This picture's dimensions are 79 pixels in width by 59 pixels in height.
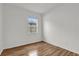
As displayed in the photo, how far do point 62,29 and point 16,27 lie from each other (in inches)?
30.7

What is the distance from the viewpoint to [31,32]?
1312 mm

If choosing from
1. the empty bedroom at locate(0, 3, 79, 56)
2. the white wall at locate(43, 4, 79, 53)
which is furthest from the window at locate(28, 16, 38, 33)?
the white wall at locate(43, 4, 79, 53)

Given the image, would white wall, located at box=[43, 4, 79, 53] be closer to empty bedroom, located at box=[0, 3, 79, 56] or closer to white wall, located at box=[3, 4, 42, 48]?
empty bedroom, located at box=[0, 3, 79, 56]

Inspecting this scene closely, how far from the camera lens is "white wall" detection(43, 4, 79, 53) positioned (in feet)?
4.53

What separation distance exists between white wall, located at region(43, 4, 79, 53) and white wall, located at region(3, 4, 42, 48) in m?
0.19

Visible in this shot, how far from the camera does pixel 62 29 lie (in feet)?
4.58

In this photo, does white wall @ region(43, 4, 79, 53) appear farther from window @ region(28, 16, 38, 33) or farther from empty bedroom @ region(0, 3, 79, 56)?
window @ region(28, 16, 38, 33)

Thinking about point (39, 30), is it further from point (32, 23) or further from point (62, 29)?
A: point (62, 29)

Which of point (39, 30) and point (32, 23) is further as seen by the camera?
point (32, 23)

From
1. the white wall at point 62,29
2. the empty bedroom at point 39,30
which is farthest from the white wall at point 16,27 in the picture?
the white wall at point 62,29

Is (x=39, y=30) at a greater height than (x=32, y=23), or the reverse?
(x=32, y=23)

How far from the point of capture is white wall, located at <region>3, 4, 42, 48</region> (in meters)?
1.21

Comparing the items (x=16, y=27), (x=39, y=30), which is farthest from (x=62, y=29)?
(x=16, y=27)

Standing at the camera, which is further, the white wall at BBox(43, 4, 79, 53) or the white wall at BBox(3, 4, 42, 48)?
the white wall at BBox(43, 4, 79, 53)
